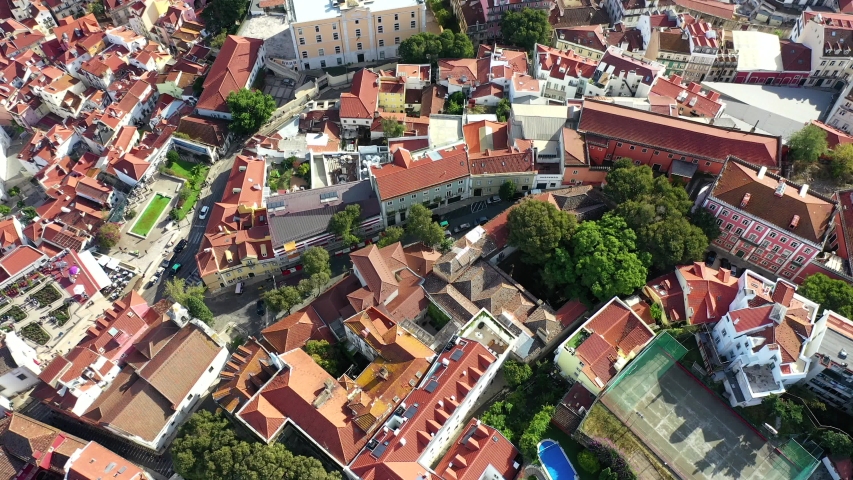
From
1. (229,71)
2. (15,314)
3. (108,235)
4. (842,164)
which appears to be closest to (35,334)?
(15,314)

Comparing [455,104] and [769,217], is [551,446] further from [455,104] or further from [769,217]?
[455,104]

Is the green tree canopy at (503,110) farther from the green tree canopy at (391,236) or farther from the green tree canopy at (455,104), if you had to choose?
the green tree canopy at (391,236)

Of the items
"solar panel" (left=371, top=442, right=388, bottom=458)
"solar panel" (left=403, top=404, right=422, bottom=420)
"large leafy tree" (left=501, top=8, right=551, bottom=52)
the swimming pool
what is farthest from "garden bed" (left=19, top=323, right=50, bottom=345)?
"large leafy tree" (left=501, top=8, right=551, bottom=52)

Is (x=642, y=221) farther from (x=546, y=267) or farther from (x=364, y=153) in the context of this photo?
(x=364, y=153)

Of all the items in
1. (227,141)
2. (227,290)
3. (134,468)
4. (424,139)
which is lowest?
(134,468)

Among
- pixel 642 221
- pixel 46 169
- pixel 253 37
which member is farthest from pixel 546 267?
pixel 46 169
